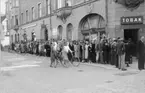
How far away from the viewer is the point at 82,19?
23094mm

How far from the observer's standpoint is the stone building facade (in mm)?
18234

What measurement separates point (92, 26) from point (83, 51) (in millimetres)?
4591

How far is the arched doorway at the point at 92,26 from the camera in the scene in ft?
69.1

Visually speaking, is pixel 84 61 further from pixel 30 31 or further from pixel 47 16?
pixel 30 31

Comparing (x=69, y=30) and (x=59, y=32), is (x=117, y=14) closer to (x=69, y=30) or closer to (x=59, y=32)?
(x=69, y=30)

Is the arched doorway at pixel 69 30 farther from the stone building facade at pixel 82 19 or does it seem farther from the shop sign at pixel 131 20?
the shop sign at pixel 131 20

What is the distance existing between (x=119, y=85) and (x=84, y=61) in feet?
31.9

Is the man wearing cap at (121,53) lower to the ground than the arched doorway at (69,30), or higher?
lower

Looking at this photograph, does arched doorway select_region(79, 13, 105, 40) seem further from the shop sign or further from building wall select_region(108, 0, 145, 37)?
the shop sign

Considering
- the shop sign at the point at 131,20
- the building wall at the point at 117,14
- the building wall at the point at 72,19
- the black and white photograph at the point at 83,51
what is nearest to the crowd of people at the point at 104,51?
the black and white photograph at the point at 83,51

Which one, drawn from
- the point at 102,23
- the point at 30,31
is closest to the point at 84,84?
the point at 102,23

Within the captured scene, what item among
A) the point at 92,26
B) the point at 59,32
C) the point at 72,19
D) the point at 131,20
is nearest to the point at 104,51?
the point at 131,20

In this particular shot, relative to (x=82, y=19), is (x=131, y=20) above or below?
below

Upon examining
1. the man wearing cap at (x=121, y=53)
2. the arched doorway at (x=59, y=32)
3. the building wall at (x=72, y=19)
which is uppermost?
the building wall at (x=72, y=19)
